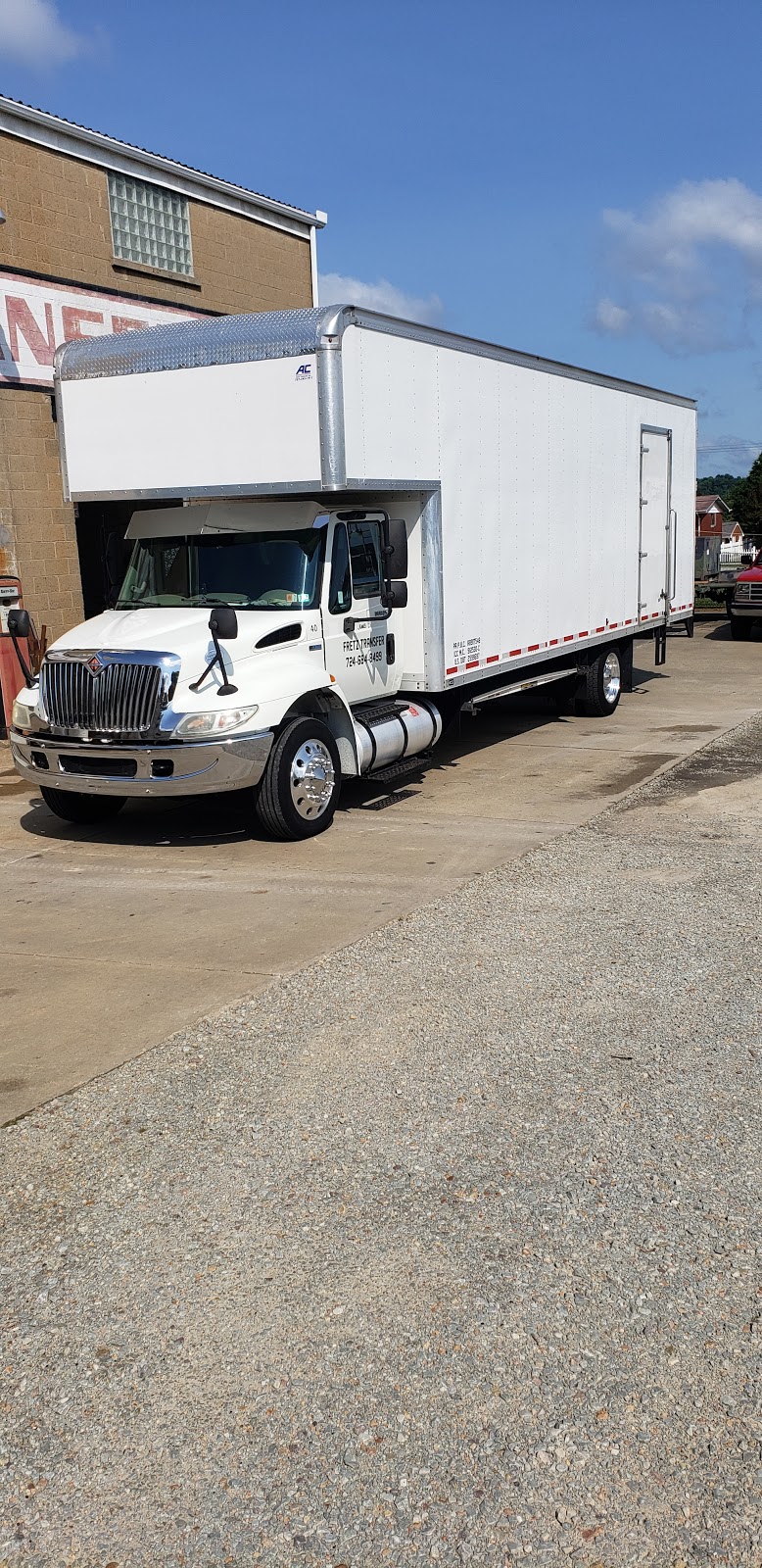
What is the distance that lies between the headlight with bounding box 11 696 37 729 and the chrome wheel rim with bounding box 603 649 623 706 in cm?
713

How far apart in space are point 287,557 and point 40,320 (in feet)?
19.3

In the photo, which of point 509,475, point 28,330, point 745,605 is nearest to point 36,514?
point 28,330

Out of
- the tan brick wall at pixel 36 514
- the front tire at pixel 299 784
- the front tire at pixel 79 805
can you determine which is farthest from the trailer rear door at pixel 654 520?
the front tire at pixel 79 805

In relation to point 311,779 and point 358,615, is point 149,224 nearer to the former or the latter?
point 358,615

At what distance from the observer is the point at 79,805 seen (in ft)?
32.2

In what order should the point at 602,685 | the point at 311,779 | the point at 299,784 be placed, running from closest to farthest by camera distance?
the point at 299,784, the point at 311,779, the point at 602,685

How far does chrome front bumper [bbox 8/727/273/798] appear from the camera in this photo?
28.0 ft

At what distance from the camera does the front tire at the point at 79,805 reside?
968 cm

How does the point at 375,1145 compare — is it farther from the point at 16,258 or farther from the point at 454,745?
the point at 16,258

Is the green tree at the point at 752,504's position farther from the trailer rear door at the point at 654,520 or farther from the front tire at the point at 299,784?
the front tire at the point at 299,784

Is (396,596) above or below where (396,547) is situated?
below

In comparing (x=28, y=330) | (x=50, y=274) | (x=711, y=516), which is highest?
(x=50, y=274)

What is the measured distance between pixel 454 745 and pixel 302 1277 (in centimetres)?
966

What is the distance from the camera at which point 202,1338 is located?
3.53 m
